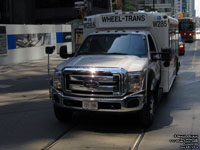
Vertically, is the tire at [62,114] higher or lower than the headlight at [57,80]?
lower

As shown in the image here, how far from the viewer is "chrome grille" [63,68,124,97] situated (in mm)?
6543

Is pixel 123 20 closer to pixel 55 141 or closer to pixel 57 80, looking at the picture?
pixel 57 80

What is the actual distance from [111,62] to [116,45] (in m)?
1.18

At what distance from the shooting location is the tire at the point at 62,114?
7516 mm

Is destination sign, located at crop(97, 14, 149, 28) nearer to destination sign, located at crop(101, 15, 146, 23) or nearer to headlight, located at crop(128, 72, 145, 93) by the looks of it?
destination sign, located at crop(101, 15, 146, 23)

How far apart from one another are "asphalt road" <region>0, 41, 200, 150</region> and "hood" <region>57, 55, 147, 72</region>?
1.31 metres

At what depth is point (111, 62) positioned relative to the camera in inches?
274

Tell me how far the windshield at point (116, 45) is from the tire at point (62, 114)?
1.50m

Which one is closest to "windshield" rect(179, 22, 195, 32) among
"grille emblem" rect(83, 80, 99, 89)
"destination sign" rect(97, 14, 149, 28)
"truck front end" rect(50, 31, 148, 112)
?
"destination sign" rect(97, 14, 149, 28)

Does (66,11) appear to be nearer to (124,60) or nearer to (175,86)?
(175,86)

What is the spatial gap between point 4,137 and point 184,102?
525 centimetres

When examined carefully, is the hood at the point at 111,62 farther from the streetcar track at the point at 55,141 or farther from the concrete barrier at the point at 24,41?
the concrete barrier at the point at 24,41

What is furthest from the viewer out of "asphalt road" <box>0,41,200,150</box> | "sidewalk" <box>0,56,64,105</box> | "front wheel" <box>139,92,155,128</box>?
"sidewalk" <box>0,56,64,105</box>

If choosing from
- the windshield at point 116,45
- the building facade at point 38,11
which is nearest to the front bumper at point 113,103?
the windshield at point 116,45
